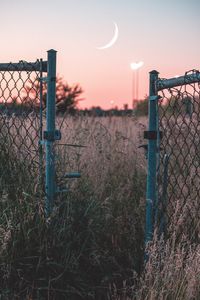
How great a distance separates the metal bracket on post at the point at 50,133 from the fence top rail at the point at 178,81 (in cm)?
76

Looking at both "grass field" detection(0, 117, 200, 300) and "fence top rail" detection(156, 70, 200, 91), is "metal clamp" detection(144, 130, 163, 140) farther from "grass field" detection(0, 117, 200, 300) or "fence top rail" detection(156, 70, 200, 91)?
"grass field" detection(0, 117, 200, 300)

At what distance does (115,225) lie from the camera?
4461 mm

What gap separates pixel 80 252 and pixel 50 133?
35.7 inches

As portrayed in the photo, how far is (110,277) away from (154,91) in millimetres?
1415

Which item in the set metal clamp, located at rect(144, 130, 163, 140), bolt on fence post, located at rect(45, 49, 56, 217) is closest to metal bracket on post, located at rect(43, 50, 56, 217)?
bolt on fence post, located at rect(45, 49, 56, 217)

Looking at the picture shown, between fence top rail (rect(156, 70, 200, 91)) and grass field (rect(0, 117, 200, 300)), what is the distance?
967 millimetres

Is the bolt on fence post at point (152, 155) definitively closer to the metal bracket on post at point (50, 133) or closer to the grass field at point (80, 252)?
the grass field at point (80, 252)

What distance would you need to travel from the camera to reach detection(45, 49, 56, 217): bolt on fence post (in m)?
3.61

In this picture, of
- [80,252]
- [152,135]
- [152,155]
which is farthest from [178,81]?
[80,252]

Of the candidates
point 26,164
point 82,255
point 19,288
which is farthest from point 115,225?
point 19,288

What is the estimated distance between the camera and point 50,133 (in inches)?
142

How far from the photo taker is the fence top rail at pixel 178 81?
353cm

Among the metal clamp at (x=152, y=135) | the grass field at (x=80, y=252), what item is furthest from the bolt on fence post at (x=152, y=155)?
the grass field at (x=80, y=252)

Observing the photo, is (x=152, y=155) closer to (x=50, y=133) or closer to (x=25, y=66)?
(x=50, y=133)
